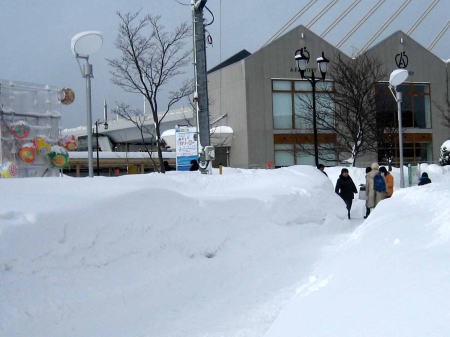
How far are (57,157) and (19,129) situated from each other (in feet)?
3.27

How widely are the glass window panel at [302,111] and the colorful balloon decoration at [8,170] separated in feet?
78.8

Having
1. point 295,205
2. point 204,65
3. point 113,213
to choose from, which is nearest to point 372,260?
point 113,213

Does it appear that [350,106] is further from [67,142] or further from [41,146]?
[41,146]

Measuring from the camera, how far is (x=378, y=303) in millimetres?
3188

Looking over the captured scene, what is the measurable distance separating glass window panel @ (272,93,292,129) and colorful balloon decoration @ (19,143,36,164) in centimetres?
2351

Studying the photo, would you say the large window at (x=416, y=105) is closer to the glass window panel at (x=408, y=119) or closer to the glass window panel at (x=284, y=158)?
the glass window panel at (x=408, y=119)

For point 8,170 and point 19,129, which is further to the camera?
point 19,129

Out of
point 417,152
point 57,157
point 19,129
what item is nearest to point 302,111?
point 417,152

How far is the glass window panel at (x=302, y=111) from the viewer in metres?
33.6

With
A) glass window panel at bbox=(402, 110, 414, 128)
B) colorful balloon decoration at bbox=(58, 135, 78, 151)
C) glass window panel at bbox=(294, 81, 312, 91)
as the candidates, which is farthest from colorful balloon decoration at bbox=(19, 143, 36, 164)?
glass window panel at bbox=(402, 110, 414, 128)

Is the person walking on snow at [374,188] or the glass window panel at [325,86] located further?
the glass window panel at [325,86]

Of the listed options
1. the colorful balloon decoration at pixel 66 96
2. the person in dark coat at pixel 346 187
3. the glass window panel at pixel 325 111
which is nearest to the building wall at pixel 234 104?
the glass window panel at pixel 325 111

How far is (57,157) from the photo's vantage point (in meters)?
12.2

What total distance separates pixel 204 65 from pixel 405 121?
90.5 ft
